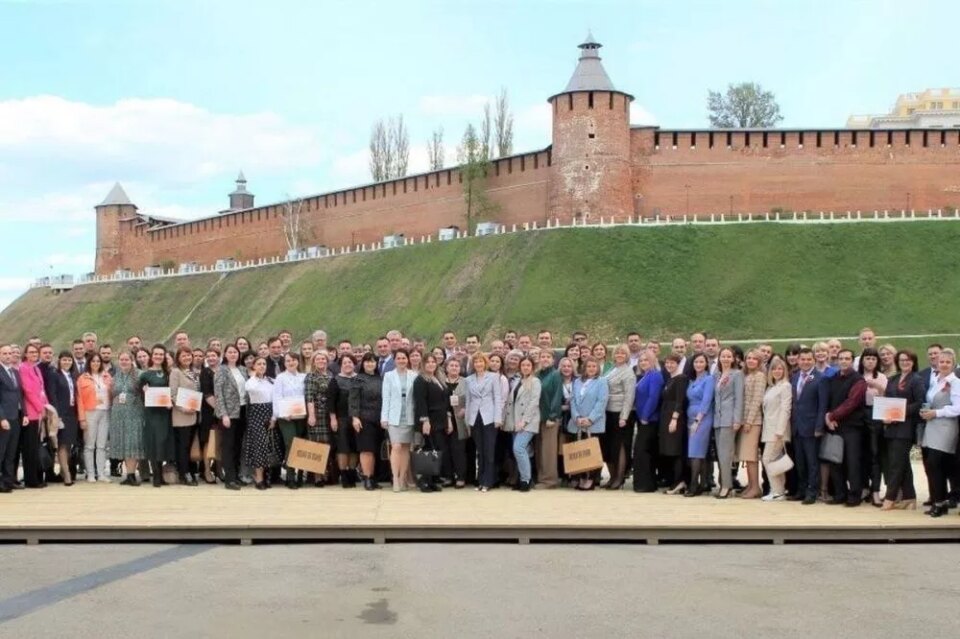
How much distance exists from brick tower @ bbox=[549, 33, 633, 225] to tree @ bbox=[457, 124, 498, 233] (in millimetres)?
5374

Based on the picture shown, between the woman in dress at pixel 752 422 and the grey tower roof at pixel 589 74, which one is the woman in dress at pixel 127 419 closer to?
the woman in dress at pixel 752 422

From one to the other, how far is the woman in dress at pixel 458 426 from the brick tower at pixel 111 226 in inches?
2751

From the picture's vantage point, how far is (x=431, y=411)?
10547 mm

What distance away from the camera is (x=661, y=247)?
41.9 meters

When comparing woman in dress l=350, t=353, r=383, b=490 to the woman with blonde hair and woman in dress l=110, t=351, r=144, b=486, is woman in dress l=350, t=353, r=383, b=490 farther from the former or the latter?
the woman with blonde hair

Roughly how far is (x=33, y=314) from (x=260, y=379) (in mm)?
64118

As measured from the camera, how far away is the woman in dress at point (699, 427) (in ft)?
33.6

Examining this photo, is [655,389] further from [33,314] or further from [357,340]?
[33,314]

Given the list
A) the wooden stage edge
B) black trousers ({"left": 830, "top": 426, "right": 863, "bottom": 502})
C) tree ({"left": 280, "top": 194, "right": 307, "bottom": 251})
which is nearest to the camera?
the wooden stage edge

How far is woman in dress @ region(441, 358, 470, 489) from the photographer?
1084 centimetres

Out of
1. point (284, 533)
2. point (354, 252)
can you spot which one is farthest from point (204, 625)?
point (354, 252)

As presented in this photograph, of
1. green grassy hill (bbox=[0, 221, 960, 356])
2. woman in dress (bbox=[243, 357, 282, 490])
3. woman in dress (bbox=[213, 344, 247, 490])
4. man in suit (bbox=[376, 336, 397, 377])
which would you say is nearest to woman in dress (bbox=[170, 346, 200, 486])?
woman in dress (bbox=[213, 344, 247, 490])

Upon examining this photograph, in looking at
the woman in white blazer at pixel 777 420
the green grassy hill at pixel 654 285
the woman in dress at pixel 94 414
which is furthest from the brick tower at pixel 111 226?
the woman in white blazer at pixel 777 420

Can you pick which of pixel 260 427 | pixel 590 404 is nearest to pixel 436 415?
pixel 590 404
